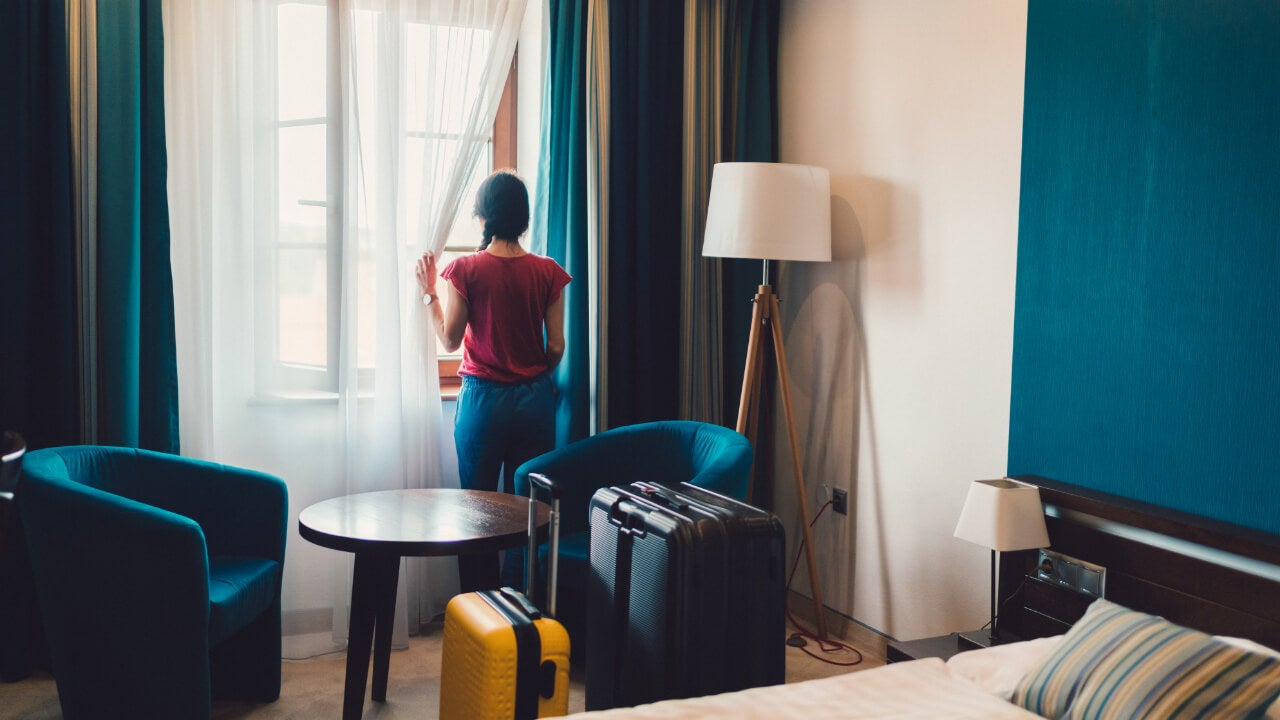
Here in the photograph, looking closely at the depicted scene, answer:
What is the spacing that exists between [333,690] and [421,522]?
2.40ft

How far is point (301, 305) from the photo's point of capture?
3344 mm

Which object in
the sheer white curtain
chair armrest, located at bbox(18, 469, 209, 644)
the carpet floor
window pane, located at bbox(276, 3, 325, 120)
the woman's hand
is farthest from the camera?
the woman's hand

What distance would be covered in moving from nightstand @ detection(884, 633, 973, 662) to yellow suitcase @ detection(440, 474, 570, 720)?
89 cm

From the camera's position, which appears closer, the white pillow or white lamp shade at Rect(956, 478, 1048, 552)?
the white pillow

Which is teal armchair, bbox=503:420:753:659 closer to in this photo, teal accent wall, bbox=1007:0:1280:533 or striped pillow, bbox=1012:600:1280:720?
teal accent wall, bbox=1007:0:1280:533

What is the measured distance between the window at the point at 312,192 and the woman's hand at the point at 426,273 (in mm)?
132

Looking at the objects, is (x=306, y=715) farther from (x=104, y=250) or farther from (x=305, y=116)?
(x=305, y=116)

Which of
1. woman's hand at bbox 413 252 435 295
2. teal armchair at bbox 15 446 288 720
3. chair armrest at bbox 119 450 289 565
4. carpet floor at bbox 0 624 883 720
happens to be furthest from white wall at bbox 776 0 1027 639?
teal armchair at bbox 15 446 288 720

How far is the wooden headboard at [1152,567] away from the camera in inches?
76.5

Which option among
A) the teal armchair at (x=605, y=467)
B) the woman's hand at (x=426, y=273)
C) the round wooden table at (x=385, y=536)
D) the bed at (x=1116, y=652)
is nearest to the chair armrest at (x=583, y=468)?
the teal armchair at (x=605, y=467)

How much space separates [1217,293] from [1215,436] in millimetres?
309

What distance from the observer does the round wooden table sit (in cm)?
243

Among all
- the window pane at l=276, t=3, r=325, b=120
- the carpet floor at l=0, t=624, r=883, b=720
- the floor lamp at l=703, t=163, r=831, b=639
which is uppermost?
the window pane at l=276, t=3, r=325, b=120

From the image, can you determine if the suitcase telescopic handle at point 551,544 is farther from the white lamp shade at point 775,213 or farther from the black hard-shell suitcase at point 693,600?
the white lamp shade at point 775,213
